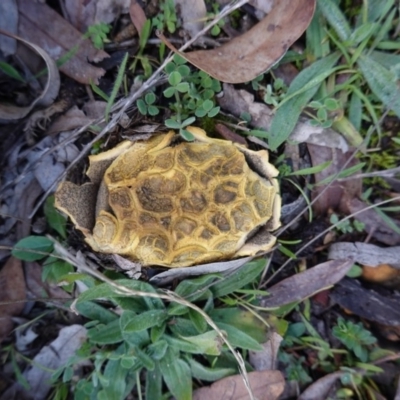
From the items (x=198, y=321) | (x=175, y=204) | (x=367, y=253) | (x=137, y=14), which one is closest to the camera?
(x=175, y=204)

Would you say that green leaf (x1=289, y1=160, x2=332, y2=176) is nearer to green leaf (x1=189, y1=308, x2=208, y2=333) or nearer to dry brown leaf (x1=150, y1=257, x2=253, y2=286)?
dry brown leaf (x1=150, y1=257, x2=253, y2=286)

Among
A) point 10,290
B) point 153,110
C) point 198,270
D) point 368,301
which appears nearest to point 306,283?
point 368,301

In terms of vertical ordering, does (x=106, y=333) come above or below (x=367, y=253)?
below

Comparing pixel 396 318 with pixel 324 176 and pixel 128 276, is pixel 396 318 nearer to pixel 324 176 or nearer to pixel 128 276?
pixel 324 176

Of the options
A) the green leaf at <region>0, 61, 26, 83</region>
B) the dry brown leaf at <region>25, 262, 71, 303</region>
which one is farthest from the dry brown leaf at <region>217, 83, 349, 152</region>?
the dry brown leaf at <region>25, 262, 71, 303</region>

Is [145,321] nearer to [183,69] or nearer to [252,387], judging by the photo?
[252,387]

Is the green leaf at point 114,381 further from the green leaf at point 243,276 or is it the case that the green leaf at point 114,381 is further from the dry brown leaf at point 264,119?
the dry brown leaf at point 264,119

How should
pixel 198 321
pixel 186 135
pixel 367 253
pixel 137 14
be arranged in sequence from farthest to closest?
pixel 367 253
pixel 137 14
pixel 198 321
pixel 186 135

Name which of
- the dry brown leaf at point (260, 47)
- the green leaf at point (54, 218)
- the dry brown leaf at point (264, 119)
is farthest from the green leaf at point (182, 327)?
the dry brown leaf at point (260, 47)
